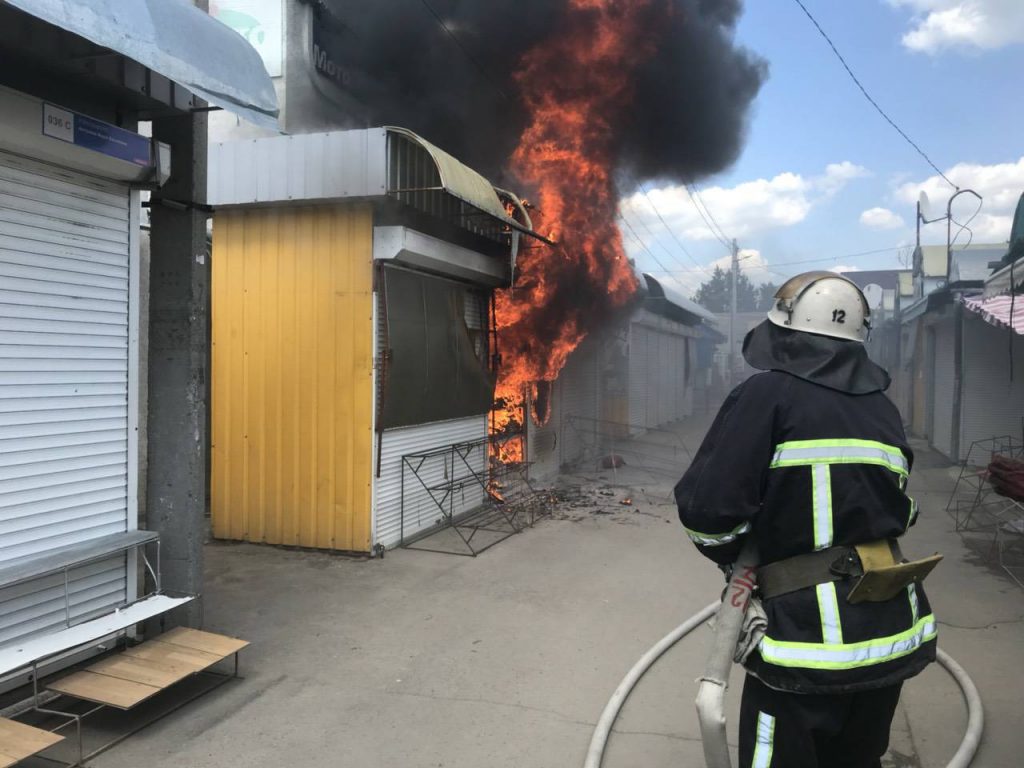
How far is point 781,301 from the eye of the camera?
257 centimetres

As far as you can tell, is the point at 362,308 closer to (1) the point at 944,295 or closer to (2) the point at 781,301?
(2) the point at 781,301

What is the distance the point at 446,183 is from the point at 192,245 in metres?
2.43

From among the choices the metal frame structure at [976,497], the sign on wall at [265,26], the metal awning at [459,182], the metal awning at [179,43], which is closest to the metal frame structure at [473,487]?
the metal awning at [459,182]

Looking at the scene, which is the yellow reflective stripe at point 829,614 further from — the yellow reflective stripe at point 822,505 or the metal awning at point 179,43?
the metal awning at point 179,43

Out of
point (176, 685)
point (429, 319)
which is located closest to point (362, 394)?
point (429, 319)

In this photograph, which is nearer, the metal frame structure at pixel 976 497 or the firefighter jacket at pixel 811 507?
the firefighter jacket at pixel 811 507

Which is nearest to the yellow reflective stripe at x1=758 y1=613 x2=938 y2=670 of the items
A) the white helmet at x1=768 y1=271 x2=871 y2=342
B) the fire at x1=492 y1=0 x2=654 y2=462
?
the white helmet at x1=768 y1=271 x2=871 y2=342

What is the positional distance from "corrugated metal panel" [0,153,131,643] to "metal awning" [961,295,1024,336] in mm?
8139

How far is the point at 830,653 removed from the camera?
2199 mm

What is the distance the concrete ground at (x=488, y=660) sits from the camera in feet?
12.6

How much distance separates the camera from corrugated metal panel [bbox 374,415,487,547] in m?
7.79

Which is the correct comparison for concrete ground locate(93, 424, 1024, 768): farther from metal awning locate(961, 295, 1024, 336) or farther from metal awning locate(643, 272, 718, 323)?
metal awning locate(643, 272, 718, 323)

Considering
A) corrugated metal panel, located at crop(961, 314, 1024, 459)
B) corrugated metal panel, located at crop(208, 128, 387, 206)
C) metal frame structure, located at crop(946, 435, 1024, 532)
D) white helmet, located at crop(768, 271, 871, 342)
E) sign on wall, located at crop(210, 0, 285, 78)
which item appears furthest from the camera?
corrugated metal panel, located at crop(961, 314, 1024, 459)

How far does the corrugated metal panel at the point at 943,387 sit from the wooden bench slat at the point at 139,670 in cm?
1596
